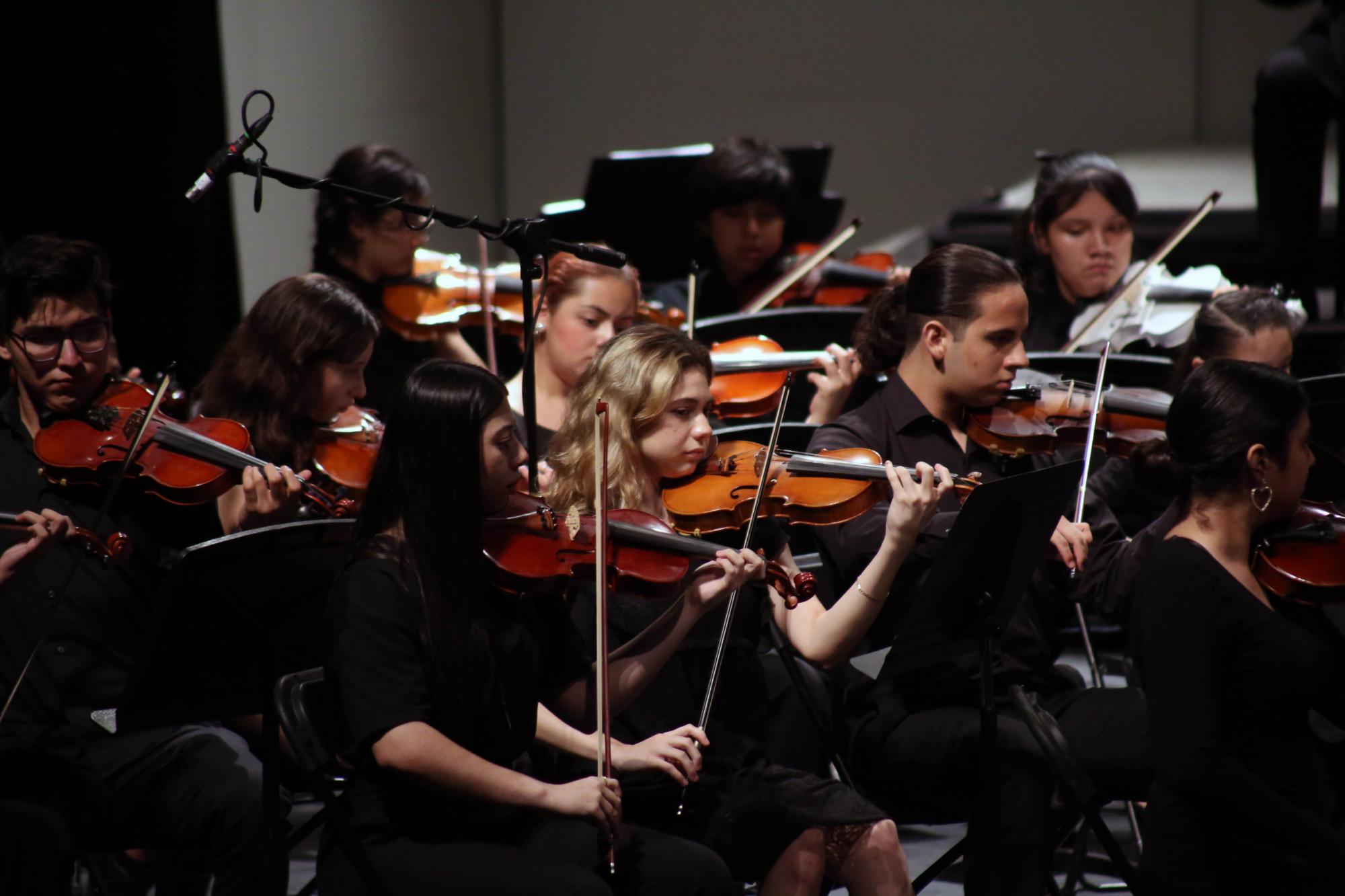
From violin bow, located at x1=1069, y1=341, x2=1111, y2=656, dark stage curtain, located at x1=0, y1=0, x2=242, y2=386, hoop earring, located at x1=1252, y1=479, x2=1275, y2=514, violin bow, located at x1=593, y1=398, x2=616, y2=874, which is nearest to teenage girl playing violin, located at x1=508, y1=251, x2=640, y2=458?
violin bow, located at x1=1069, y1=341, x2=1111, y2=656

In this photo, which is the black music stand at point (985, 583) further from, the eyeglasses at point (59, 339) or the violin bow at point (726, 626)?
the eyeglasses at point (59, 339)

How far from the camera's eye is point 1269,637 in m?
1.88

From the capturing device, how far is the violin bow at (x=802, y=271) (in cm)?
364

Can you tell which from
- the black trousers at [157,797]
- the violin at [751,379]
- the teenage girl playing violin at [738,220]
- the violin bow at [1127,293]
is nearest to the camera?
the black trousers at [157,797]

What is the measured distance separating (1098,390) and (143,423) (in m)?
1.46

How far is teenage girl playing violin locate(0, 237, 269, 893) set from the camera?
2.06 meters

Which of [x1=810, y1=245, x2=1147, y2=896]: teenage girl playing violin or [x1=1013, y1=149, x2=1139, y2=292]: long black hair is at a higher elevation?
[x1=1013, y1=149, x2=1139, y2=292]: long black hair

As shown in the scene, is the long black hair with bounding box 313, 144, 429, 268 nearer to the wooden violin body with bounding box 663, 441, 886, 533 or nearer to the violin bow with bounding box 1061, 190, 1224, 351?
the wooden violin body with bounding box 663, 441, 886, 533

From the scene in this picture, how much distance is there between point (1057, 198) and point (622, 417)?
5.43 feet

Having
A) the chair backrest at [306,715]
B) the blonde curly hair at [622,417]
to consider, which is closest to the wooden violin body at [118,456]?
the chair backrest at [306,715]

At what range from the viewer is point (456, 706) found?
176 centimetres

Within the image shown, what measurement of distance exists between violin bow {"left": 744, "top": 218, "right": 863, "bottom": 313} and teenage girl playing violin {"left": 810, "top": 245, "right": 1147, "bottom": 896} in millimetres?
1062

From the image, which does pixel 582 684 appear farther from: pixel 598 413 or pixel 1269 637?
pixel 1269 637

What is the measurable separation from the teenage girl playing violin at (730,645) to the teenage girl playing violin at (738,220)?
152 centimetres
